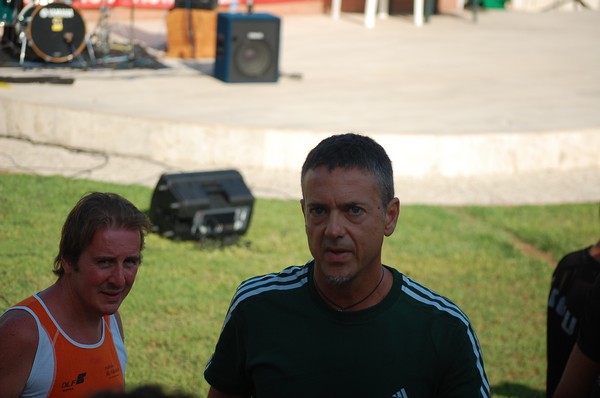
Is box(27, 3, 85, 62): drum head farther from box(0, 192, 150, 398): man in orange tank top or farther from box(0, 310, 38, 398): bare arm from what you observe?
box(0, 310, 38, 398): bare arm

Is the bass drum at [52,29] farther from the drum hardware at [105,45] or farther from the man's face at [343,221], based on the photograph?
the man's face at [343,221]

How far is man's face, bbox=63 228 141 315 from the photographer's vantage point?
137 inches

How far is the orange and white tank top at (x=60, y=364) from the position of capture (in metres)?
3.31

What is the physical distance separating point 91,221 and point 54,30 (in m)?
12.0

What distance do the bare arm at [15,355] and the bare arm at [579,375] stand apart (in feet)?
6.00

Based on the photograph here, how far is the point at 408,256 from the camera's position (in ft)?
29.4

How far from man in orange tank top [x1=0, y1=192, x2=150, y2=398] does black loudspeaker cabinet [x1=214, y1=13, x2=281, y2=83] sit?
11287 mm

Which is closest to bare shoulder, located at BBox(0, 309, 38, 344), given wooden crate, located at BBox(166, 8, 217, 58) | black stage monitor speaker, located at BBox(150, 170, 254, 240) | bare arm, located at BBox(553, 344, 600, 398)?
bare arm, located at BBox(553, 344, 600, 398)

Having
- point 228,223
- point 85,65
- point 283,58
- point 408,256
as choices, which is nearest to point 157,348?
point 228,223

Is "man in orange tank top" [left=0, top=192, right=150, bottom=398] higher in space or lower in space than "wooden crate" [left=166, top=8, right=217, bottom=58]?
higher

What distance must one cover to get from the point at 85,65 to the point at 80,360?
12448 millimetres

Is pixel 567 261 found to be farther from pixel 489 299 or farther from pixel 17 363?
pixel 489 299

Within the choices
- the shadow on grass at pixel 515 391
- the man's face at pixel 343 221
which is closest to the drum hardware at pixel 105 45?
the shadow on grass at pixel 515 391

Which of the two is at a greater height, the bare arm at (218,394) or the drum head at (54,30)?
the bare arm at (218,394)
